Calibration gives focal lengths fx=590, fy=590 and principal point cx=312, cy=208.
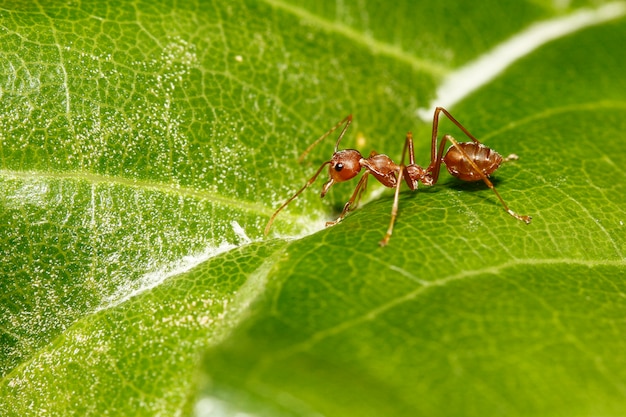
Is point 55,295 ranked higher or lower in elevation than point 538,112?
lower

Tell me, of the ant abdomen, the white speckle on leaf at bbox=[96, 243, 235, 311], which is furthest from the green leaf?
the ant abdomen

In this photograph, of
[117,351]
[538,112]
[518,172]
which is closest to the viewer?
[117,351]

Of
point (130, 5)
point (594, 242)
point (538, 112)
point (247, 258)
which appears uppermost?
point (538, 112)

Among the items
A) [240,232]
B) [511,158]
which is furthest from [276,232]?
[511,158]

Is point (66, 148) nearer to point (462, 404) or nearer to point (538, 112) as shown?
point (462, 404)

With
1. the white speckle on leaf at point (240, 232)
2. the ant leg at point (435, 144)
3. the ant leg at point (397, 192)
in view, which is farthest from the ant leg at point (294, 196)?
the ant leg at point (435, 144)

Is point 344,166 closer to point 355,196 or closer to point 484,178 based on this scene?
point 355,196

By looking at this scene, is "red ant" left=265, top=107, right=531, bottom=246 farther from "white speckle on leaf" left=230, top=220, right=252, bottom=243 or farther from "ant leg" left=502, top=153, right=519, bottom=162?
"white speckle on leaf" left=230, top=220, right=252, bottom=243

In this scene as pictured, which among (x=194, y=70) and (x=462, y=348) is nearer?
(x=462, y=348)

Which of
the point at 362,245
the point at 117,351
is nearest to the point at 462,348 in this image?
the point at 362,245
